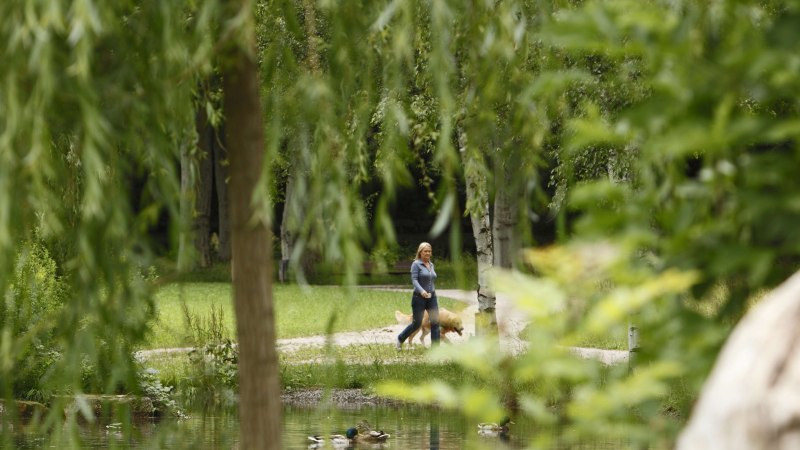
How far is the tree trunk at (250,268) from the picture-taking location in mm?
3988

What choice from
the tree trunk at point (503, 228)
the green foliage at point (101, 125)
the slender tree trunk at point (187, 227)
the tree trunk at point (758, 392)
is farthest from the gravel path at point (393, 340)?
the tree trunk at point (758, 392)

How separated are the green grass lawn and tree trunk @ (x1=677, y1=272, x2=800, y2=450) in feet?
53.5

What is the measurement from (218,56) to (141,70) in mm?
277

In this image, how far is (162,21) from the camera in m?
3.88

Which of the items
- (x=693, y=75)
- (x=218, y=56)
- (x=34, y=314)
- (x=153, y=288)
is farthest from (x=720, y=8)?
(x=34, y=314)

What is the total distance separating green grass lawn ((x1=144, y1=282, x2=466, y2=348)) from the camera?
22250 millimetres

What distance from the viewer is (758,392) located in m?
2.49

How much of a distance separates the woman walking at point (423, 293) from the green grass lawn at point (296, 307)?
2.12m

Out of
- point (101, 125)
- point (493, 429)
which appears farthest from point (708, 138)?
point (493, 429)

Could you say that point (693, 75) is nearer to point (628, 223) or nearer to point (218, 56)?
→ point (628, 223)

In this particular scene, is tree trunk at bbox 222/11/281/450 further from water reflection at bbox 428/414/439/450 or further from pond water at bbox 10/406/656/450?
water reflection at bbox 428/414/439/450

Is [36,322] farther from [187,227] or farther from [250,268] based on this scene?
[250,268]

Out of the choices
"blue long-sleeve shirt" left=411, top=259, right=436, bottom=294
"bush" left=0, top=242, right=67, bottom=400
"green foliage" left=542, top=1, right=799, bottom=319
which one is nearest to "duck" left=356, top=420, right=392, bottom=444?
"bush" left=0, top=242, right=67, bottom=400

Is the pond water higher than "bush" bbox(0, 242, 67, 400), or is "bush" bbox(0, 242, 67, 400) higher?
"bush" bbox(0, 242, 67, 400)
